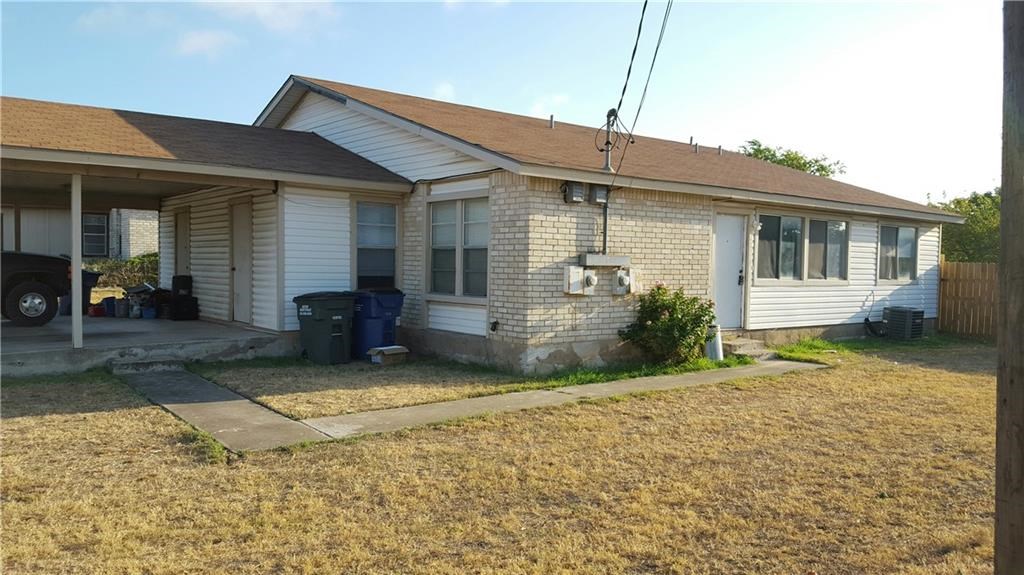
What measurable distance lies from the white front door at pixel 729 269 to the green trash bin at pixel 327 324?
6058 millimetres

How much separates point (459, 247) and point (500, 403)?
366 centimetres

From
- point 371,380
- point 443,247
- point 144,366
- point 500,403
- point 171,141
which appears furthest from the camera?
point 443,247

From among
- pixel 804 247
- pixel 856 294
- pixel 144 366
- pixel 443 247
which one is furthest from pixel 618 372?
pixel 856 294

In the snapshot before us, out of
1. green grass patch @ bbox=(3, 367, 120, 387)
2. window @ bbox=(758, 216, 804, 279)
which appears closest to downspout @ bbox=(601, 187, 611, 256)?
window @ bbox=(758, 216, 804, 279)

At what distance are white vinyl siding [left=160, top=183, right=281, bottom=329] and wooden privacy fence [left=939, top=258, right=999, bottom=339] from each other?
14576 millimetres

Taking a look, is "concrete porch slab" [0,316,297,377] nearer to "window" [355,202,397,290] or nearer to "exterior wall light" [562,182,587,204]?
"window" [355,202,397,290]

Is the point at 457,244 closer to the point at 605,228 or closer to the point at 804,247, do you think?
Result: the point at 605,228

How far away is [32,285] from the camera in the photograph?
12.5m

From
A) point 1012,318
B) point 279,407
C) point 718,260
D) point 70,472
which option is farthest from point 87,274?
point 1012,318

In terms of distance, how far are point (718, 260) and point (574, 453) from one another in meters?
7.31

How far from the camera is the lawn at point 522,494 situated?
4.12 metres

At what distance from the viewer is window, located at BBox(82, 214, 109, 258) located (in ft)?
93.1

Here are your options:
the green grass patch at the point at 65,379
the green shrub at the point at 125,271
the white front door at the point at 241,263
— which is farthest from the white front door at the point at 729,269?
the green shrub at the point at 125,271

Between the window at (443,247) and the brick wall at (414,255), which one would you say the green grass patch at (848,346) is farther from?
the brick wall at (414,255)
